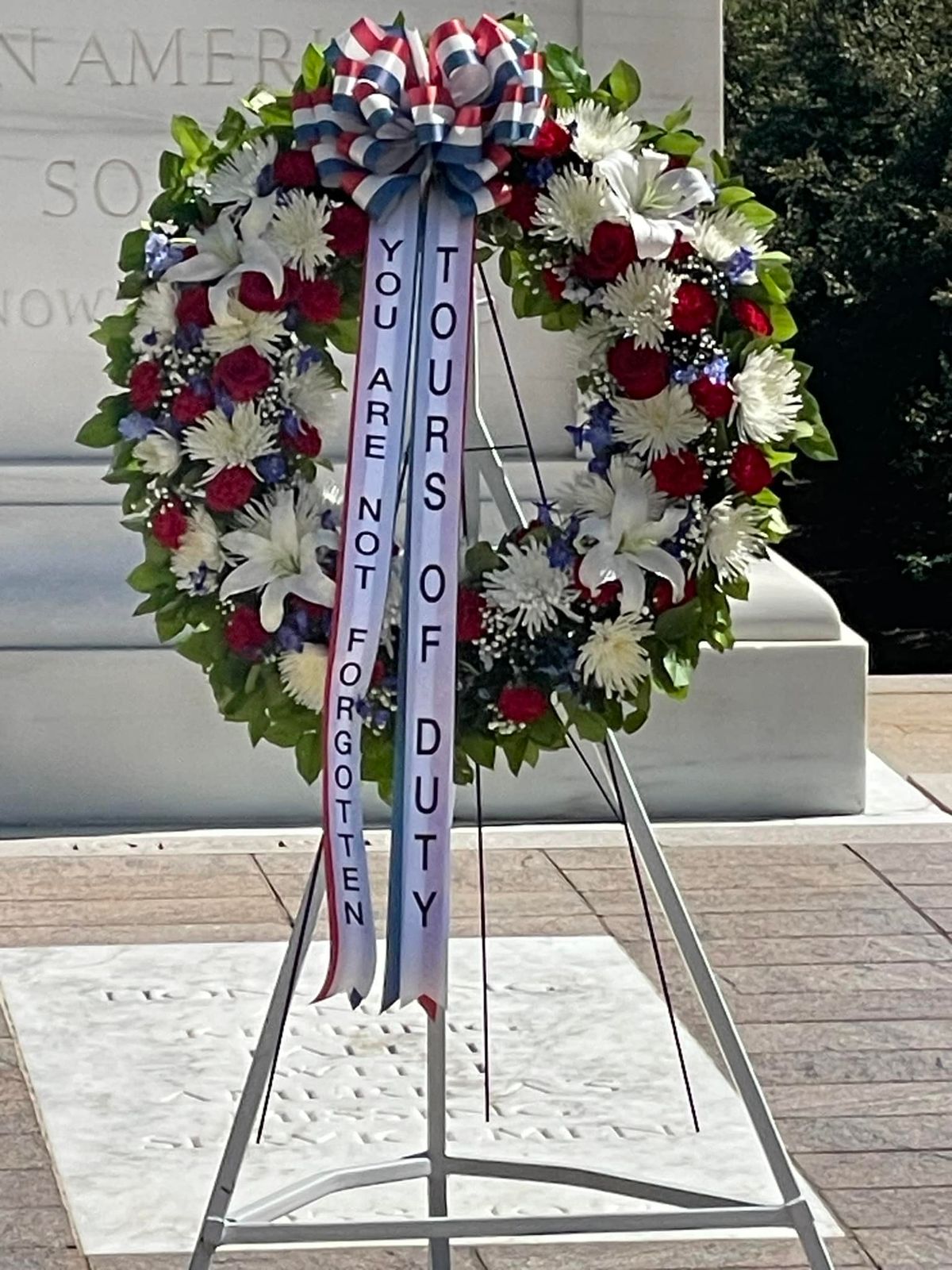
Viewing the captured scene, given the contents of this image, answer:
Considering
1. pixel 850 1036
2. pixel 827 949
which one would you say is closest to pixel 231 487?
pixel 850 1036

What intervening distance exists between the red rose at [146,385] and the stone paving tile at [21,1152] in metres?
1.38

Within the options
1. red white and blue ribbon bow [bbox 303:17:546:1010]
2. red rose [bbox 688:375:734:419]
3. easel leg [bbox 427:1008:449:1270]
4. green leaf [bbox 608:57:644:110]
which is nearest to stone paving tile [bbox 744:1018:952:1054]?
easel leg [bbox 427:1008:449:1270]

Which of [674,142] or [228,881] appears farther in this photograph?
[228,881]

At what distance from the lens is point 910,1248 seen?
3.62 metres

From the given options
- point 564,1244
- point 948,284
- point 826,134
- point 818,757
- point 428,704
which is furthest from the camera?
point 826,134

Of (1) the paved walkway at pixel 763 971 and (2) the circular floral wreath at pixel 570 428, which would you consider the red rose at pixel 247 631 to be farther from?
(1) the paved walkway at pixel 763 971

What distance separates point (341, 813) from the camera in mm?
3094

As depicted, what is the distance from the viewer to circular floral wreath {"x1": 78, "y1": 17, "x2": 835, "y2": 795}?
3107 millimetres

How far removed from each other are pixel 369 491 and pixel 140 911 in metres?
2.53

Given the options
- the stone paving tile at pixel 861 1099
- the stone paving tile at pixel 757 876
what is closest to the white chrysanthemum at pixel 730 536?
the stone paving tile at pixel 861 1099

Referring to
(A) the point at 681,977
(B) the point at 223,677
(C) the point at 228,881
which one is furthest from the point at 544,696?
(C) the point at 228,881

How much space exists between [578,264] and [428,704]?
59cm

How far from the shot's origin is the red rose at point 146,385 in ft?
10.4

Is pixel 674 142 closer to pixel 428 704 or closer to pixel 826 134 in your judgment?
pixel 428 704
